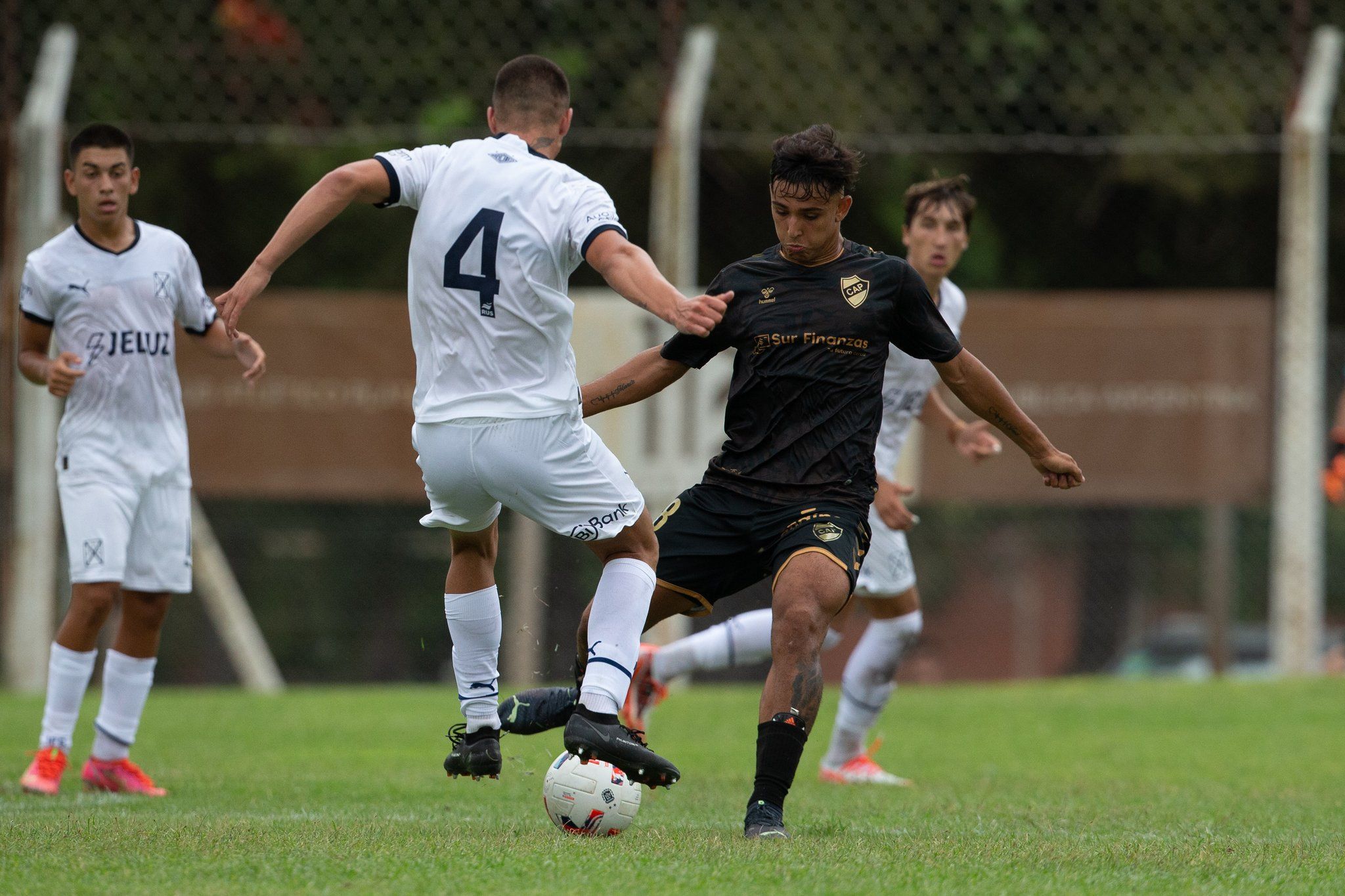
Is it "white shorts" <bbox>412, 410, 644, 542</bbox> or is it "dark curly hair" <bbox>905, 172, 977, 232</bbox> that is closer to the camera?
"white shorts" <bbox>412, 410, 644, 542</bbox>

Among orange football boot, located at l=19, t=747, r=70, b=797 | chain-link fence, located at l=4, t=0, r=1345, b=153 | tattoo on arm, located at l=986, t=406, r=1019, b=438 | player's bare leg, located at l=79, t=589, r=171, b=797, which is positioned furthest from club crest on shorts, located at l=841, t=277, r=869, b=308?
chain-link fence, located at l=4, t=0, r=1345, b=153

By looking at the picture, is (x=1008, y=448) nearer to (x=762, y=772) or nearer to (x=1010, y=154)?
(x=1010, y=154)

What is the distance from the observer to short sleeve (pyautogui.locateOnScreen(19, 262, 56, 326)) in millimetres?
7102

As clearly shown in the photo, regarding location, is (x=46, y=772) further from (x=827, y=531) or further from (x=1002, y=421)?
(x=1002, y=421)

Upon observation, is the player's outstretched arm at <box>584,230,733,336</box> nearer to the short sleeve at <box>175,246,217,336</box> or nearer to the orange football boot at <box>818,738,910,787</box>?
the short sleeve at <box>175,246,217,336</box>

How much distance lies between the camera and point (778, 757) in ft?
17.2

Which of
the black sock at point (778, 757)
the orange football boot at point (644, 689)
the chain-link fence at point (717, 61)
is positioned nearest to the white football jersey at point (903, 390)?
the orange football boot at point (644, 689)

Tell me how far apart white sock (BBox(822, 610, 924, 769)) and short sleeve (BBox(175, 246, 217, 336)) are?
3312 mm

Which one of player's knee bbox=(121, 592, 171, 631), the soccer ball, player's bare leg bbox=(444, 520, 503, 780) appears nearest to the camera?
the soccer ball

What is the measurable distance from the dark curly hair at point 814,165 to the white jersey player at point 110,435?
2907 millimetres

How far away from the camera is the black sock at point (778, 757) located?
5234 millimetres

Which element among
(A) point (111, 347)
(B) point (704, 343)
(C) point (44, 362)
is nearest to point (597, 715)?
(B) point (704, 343)

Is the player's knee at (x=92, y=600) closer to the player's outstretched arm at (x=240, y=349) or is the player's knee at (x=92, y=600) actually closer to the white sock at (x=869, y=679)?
the player's outstretched arm at (x=240, y=349)

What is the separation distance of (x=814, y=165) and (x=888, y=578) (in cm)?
285
